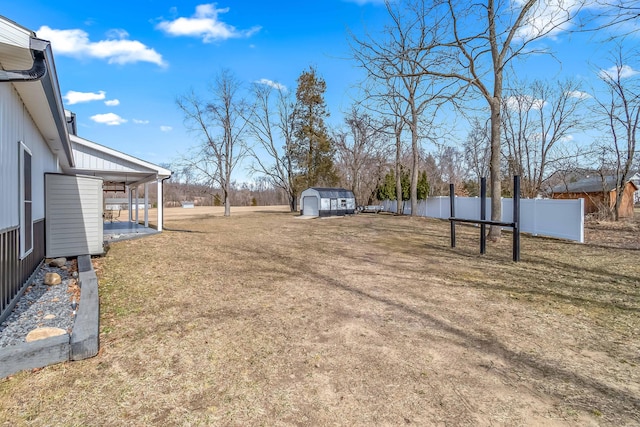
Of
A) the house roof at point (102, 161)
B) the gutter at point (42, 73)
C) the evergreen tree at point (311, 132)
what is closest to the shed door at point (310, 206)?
the evergreen tree at point (311, 132)

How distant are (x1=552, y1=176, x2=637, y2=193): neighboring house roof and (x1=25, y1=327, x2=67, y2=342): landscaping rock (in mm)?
23723

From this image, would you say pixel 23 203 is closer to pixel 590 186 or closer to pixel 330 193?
pixel 330 193

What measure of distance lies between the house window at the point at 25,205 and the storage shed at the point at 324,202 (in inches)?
748

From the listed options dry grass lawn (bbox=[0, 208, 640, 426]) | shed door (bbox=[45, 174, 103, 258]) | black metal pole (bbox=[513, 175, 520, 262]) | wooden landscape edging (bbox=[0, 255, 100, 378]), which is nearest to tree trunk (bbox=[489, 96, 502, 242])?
black metal pole (bbox=[513, 175, 520, 262])

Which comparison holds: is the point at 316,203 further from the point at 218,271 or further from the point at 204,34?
the point at 218,271

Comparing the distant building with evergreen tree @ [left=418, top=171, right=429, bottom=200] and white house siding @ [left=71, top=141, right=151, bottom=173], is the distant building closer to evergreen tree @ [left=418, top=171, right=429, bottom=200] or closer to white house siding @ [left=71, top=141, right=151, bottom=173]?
evergreen tree @ [left=418, top=171, right=429, bottom=200]

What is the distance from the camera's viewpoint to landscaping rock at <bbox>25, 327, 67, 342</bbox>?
9.36ft

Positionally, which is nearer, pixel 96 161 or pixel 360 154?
pixel 96 161

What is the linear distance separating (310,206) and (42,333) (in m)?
21.4

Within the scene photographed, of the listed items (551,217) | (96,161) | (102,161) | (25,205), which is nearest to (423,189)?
(551,217)

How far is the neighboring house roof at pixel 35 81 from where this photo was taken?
273 cm

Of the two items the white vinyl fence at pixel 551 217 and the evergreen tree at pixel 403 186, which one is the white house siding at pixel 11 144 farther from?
the evergreen tree at pixel 403 186

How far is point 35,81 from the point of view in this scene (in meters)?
3.32

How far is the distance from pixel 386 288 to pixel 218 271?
3217mm
